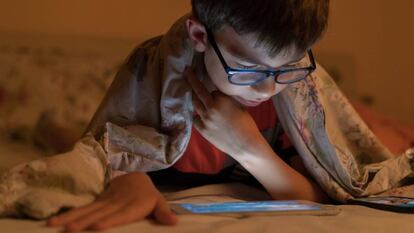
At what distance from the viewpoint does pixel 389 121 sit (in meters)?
1.58

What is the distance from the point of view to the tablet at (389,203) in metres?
0.83

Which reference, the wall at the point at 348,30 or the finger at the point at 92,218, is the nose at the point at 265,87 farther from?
the wall at the point at 348,30

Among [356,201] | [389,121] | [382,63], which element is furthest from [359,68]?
[356,201]

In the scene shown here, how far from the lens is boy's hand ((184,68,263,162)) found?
0.92m

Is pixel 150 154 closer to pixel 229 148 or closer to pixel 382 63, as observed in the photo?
pixel 229 148

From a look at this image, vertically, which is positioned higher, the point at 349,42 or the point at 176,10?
the point at 176,10

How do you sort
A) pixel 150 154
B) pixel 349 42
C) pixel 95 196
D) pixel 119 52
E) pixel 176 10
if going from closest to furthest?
1. pixel 95 196
2. pixel 150 154
3. pixel 119 52
4. pixel 176 10
5. pixel 349 42

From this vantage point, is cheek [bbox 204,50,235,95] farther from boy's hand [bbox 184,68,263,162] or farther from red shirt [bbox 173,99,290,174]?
red shirt [bbox 173,99,290,174]

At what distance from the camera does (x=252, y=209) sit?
29.9 inches

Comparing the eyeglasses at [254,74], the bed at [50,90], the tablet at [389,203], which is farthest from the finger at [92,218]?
the bed at [50,90]

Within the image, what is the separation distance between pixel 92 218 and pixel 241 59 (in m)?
0.31

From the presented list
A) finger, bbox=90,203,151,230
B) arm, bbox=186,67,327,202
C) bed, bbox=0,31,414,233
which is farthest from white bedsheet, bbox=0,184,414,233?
bed, bbox=0,31,414,233

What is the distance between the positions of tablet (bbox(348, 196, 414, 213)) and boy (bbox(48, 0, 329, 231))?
0.09 metres

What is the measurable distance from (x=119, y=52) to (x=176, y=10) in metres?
0.26
